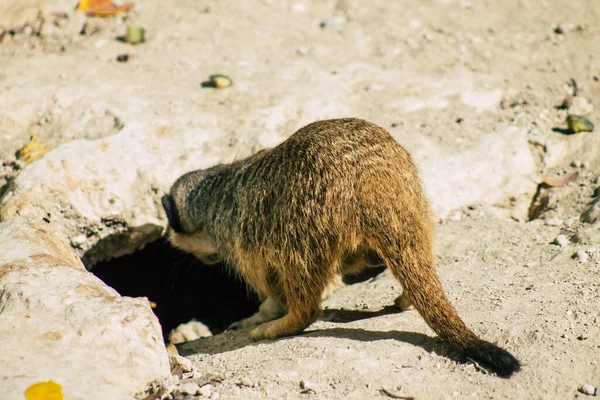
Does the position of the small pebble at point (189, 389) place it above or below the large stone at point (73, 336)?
below

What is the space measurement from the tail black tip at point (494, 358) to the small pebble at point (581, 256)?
3.17 feet

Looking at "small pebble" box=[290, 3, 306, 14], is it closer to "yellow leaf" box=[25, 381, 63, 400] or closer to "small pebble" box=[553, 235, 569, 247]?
"small pebble" box=[553, 235, 569, 247]

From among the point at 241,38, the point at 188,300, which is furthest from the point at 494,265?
the point at 241,38

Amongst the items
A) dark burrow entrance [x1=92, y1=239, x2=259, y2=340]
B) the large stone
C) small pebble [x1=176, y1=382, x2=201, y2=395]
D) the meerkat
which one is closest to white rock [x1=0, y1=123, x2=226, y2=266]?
dark burrow entrance [x1=92, y1=239, x2=259, y2=340]

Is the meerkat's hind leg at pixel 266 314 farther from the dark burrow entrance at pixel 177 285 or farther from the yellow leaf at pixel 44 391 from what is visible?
the yellow leaf at pixel 44 391

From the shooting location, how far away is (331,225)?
112 inches

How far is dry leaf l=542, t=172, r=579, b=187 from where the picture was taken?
3914mm

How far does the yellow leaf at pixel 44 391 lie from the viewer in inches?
78.2

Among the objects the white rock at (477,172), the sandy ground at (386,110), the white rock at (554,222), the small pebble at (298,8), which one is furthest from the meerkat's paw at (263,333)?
the small pebble at (298,8)

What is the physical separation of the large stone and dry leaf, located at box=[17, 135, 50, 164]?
175 cm

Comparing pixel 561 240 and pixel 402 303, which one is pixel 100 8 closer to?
pixel 402 303

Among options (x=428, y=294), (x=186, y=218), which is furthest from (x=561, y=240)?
(x=186, y=218)

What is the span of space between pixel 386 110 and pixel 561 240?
1655 millimetres

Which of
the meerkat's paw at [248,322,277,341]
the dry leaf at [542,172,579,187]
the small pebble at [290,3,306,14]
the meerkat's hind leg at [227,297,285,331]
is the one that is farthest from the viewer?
the small pebble at [290,3,306,14]
